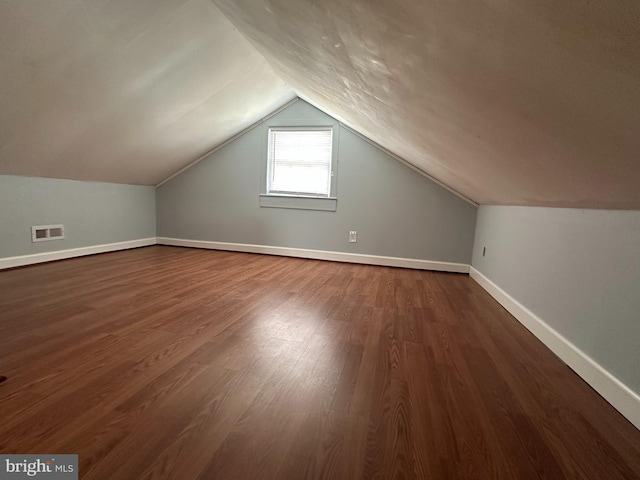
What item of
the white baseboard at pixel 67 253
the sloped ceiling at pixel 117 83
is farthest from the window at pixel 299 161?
the white baseboard at pixel 67 253

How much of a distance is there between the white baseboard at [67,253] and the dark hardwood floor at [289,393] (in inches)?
37.9

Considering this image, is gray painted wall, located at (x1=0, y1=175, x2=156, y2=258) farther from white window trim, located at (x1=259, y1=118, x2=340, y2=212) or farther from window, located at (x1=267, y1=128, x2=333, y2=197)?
window, located at (x1=267, y1=128, x2=333, y2=197)

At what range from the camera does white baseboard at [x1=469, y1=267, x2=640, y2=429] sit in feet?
3.63

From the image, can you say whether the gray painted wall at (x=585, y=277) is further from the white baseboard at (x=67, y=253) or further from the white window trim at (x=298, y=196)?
the white baseboard at (x=67, y=253)

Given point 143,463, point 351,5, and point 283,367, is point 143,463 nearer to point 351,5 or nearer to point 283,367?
point 283,367

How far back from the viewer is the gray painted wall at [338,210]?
3.62 m

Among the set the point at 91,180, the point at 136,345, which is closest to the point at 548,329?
the point at 136,345

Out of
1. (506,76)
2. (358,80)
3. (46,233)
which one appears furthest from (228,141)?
(506,76)

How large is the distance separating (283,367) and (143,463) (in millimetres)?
632

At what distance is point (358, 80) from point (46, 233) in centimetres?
358

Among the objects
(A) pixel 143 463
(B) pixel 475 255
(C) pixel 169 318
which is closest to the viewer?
(A) pixel 143 463

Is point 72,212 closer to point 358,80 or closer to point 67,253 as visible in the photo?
point 67,253

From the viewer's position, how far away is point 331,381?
1270 millimetres

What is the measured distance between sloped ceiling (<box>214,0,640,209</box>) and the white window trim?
2006 mm
